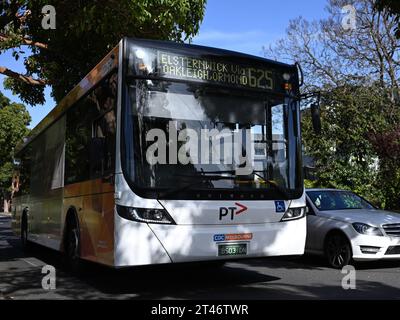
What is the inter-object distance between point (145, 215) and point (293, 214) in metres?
2.19

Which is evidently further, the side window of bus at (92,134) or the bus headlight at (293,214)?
the bus headlight at (293,214)

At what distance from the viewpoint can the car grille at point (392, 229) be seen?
9.34m

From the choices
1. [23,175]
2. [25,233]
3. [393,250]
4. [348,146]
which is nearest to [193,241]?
[393,250]

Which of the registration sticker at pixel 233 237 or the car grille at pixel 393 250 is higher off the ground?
the registration sticker at pixel 233 237

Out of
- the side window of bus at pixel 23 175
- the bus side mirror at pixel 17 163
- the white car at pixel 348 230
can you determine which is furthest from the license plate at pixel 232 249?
the bus side mirror at pixel 17 163

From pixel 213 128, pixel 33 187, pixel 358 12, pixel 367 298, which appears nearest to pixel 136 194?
pixel 213 128

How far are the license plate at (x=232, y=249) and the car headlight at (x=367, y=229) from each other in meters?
3.28

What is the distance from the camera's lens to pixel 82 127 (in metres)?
8.51

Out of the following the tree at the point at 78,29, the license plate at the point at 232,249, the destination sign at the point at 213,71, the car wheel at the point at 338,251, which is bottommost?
the car wheel at the point at 338,251

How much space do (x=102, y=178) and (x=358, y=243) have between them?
4.73 m

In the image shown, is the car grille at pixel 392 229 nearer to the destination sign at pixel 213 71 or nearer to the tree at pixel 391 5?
the tree at pixel 391 5

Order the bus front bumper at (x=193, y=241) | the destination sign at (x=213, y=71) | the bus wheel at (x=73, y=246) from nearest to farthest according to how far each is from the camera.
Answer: the bus front bumper at (x=193, y=241) → the destination sign at (x=213, y=71) → the bus wheel at (x=73, y=246)

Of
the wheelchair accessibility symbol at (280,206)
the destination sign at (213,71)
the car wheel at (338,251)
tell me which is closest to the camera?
the destination sign at (213,71)

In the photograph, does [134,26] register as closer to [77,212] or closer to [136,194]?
[77,212]
